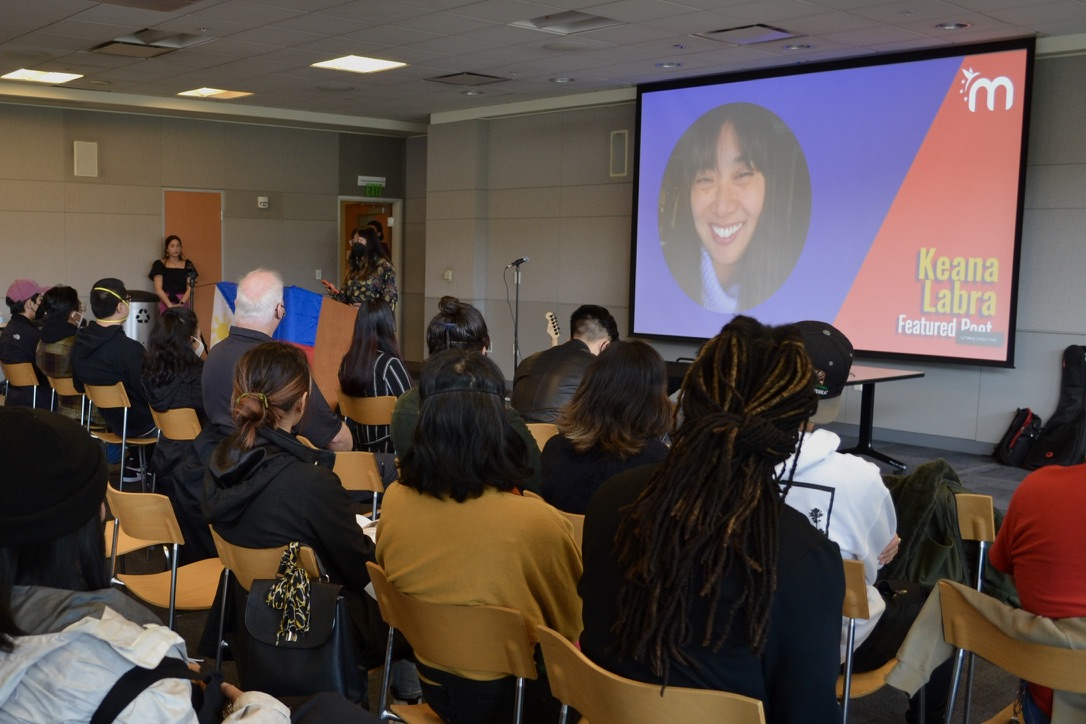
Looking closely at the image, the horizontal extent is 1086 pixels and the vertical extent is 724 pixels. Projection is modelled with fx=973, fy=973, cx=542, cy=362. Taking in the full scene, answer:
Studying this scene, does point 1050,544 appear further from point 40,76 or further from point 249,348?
point 40,76

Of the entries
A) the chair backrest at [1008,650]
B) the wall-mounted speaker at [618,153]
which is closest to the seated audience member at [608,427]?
the chair backrest at [1008,650]

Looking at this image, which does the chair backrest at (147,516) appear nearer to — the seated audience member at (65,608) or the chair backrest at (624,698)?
the chair backrest at (624,698)

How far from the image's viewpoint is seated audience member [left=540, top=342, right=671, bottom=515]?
296cm

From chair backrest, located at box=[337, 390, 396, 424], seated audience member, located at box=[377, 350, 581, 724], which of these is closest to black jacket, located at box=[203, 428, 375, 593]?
seated audience member, located at box=[377, 350, 581, 724]

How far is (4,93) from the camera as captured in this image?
1041 cm

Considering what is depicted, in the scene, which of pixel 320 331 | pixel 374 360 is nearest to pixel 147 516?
pixel 374 360

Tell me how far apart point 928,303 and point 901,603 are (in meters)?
5.65

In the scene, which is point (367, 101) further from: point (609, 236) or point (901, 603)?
point (901, 603)

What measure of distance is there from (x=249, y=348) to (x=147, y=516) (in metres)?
1.09

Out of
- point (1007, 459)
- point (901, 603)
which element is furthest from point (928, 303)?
point (901, 603)

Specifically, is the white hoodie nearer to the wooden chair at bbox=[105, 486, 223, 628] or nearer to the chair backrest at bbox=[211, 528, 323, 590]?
the chair backrest at bbox=[211, 528, 323, 590]

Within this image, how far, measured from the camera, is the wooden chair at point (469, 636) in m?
2.11

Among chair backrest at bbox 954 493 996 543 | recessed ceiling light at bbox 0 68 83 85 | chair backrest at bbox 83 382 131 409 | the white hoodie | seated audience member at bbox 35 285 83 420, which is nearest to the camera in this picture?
the white hoodie

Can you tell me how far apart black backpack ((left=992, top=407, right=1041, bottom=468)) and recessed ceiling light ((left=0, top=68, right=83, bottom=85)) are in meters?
9.27
